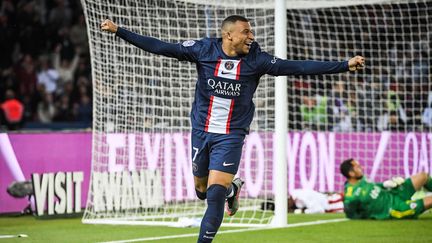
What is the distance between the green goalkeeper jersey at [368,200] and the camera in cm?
1298

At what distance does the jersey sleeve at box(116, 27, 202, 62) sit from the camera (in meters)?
8.39

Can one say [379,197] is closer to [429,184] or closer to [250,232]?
[429,184]

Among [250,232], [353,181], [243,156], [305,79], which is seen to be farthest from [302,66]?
[305,79]

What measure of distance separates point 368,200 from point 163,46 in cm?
542

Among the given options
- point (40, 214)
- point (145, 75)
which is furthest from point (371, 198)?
point (40, 214)

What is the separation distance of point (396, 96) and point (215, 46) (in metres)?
9.52

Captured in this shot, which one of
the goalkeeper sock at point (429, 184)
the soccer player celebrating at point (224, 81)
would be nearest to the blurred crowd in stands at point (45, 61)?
the goalkeeper sock at point (429, 184)

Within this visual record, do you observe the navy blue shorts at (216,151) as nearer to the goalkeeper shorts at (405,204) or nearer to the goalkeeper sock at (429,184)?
the goalkeeper shorts at (405,204)

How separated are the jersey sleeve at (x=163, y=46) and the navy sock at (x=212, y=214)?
118cm

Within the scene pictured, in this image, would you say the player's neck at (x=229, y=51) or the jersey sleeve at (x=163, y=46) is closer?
the jersey sleeve at (x=163, y=46)

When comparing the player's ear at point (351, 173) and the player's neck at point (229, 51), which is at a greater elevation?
the player's neck at point (229, 51)

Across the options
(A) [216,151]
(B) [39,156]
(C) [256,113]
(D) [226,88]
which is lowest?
(B) [39,156]

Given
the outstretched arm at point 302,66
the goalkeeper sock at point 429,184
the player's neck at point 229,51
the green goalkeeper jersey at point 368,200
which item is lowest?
the green goalkeeper jersey at point 368,200

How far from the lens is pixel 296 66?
8359 mm
